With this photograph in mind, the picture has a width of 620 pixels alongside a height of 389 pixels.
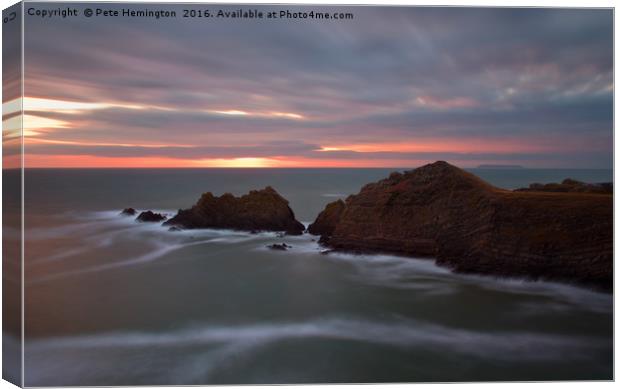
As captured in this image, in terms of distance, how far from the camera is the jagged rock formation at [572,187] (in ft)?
18.7

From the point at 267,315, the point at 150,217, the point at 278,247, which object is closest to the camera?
the point at 267,315

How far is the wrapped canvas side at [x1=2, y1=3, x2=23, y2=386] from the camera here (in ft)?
15.7

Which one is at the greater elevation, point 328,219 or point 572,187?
point 572,187

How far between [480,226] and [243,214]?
13.2 ft

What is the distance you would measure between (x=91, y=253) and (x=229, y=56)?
10.7 ft

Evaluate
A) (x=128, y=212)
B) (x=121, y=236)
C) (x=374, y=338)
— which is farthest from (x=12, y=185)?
(x=374, y=338)

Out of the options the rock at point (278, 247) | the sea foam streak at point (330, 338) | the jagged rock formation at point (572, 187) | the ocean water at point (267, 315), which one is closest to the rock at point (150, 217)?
the ocean water at point (267, 315)

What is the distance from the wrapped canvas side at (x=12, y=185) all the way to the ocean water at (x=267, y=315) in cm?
14

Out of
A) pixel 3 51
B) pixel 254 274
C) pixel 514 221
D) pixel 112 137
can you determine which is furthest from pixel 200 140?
pixel 514 221

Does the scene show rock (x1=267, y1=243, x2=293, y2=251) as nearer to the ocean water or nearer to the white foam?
the ocean water

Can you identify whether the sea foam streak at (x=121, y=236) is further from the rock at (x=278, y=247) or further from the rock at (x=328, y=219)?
the rock at (x=328, y=219)

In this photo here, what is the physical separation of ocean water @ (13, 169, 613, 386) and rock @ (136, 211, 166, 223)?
998 mm

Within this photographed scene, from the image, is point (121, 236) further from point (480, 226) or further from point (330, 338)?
point (480, 226)

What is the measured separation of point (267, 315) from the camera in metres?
5.46
